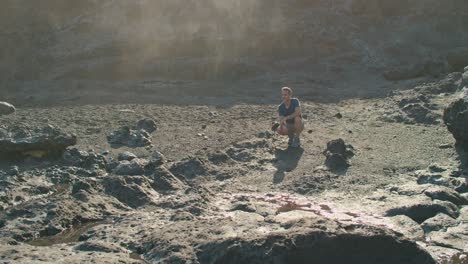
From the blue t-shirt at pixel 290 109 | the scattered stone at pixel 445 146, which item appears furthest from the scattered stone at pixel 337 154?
the scattered stone at pixel 445 146

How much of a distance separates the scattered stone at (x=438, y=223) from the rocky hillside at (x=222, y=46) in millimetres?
8248

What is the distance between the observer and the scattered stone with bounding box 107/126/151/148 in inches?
454

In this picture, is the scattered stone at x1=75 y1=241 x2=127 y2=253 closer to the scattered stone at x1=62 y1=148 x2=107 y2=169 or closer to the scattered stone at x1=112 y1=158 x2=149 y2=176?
the scattered stone at x1=112 y1=158 x2=149 y2=176

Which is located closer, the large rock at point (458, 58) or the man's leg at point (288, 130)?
the man's leg at point (288, 130)

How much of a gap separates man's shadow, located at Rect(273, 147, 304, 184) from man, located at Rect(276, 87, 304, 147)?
19 centimetres

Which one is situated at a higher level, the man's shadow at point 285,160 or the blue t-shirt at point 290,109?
the blue t-shirt at point 290,109

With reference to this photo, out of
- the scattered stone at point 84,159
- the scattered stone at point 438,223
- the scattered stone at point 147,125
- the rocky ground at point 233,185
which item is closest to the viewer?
the rocky ground at point 233,185

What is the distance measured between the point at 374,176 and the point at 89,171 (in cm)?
397

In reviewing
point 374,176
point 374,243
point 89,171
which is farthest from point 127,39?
point 374,243

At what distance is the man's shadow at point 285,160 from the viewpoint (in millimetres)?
9734

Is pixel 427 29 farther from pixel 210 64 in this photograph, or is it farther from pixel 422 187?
pixel 422 187

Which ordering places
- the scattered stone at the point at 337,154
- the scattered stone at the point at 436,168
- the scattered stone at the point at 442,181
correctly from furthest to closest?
the scattered stone at the point at 337,154 → the scattered stone at the point at 436,168 → the scattered stone at the point at 442,181

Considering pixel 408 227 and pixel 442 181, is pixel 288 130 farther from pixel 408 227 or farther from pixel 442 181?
pixel 408 227

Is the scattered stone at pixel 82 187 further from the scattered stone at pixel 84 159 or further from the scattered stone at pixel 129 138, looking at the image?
the scattered stone at pixel 129 138
